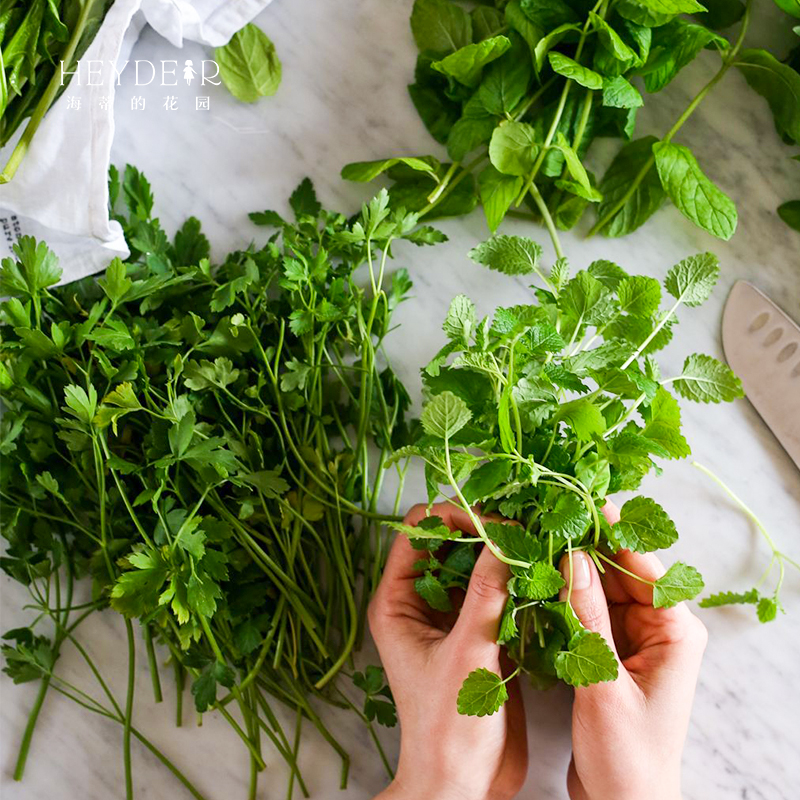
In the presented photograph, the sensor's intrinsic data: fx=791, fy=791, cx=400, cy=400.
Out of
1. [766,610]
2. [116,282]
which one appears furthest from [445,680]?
[116,282]

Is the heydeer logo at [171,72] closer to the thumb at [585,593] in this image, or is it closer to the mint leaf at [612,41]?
the mint leaf at [612,41]

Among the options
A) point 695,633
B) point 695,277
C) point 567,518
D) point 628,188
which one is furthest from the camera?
point 628,188

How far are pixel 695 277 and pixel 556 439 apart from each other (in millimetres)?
218

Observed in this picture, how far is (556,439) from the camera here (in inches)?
31.3

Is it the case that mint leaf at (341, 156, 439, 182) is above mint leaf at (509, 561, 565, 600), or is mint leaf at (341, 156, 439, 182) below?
above

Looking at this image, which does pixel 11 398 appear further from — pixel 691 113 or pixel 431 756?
pixel 691 113

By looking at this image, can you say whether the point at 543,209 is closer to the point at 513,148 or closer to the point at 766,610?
the point at 513,148

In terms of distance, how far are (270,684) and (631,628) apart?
44cm

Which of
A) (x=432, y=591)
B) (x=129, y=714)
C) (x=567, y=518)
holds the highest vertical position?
(x=567, y=518)

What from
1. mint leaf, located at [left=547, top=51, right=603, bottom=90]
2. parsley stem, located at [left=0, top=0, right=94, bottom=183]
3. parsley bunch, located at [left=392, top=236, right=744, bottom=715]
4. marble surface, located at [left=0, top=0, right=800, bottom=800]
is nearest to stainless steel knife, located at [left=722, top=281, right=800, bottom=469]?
marble surface, located at [left=0, top=0, right=800, bottom=800]

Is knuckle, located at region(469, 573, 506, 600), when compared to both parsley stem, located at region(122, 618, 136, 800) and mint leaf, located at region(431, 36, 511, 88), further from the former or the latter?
mint leaf, located at region(431, 36, 511, 88)

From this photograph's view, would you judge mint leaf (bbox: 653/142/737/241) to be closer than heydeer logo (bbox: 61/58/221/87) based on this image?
Yes

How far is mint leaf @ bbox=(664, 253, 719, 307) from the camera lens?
801 mm

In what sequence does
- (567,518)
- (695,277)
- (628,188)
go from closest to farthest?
(567,518) < (695,277) < (628,188)
